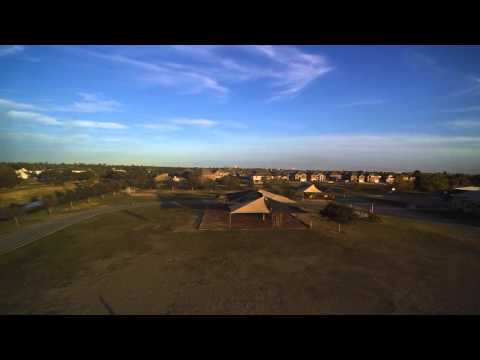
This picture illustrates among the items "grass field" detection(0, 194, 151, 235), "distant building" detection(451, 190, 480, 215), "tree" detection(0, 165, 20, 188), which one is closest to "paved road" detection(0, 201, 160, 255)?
"grass field" detection(0, 194, 151, 235)

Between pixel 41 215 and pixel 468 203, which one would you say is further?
pixel 468 203

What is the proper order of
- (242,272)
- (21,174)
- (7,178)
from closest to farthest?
(242,272)
(7,178)
(21,174)

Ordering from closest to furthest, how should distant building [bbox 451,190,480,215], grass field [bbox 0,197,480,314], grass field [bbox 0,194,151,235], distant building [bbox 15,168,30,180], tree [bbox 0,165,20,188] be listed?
grass field [bbox 0,197,480,314] < grass field [bbox 0,194,151,235] < distant building [bbox 451,190,480,215] < tree [bbox 0,165,20,188] < distant building [bbox 15,168,30,180]

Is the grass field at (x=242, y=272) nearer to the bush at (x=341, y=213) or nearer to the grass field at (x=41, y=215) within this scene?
the bush at (x=341, y=213)

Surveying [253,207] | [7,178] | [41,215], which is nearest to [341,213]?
[253,207]

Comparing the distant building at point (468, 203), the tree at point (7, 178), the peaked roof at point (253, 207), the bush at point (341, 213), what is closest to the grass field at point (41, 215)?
the tree at point (7, 178)

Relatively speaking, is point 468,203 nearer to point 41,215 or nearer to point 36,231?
point 36,231

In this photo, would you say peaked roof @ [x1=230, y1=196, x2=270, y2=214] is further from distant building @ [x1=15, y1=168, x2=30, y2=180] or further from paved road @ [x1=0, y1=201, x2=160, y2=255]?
distant building @ [x1=15, y1=168, x2=30, y2=180]
